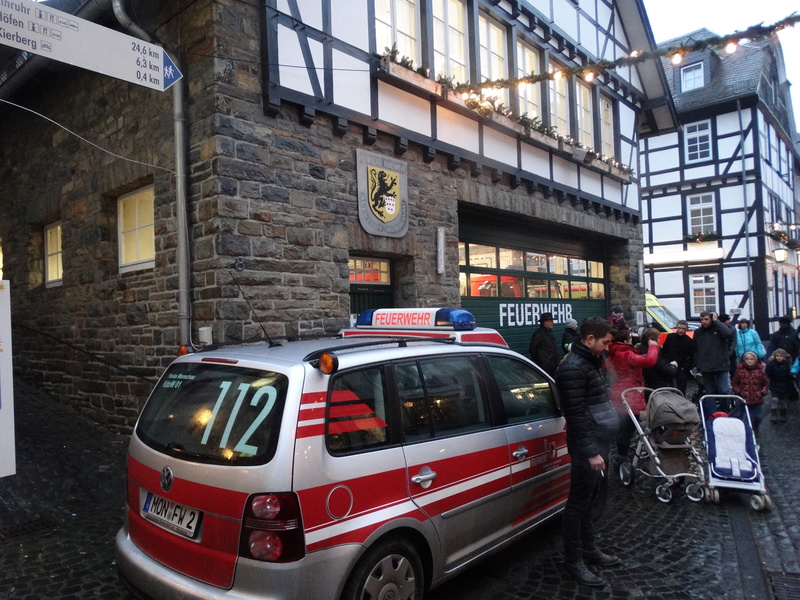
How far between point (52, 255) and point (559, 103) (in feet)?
32.7

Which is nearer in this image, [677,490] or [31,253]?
[677,490]

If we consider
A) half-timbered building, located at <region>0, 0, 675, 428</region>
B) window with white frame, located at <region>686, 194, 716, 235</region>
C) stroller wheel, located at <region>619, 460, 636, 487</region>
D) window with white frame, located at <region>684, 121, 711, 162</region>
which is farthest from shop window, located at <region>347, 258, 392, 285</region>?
window with white frame, located at <region>684, 121, 711, 162</region>

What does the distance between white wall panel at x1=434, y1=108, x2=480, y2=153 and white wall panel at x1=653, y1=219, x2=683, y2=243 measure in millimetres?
18424

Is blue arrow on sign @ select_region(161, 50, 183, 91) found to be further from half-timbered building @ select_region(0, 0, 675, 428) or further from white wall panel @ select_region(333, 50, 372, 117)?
white wall panel @ select_region(333, 50, 372, 117)

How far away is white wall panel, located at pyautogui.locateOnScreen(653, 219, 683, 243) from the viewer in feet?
81.3

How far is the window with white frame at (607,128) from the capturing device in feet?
45.1

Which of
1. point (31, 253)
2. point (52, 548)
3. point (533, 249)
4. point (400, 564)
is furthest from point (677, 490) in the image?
point (31, 253)

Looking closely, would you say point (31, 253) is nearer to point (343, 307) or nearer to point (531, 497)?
point (343, 307)

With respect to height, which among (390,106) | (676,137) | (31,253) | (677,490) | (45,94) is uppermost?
(676,137)

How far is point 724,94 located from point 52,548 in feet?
88.8

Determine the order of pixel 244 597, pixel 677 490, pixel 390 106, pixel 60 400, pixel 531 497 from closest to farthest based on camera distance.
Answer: pixel 244 597, pixel 531 497, pixel 677 490, pixel 390 106, pixel 60 400

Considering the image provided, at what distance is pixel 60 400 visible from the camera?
29.0ft

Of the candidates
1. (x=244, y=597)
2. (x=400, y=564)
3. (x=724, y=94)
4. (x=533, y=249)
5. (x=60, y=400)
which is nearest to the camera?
(x=244, y=597)

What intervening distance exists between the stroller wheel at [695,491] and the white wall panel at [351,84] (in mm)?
5669
